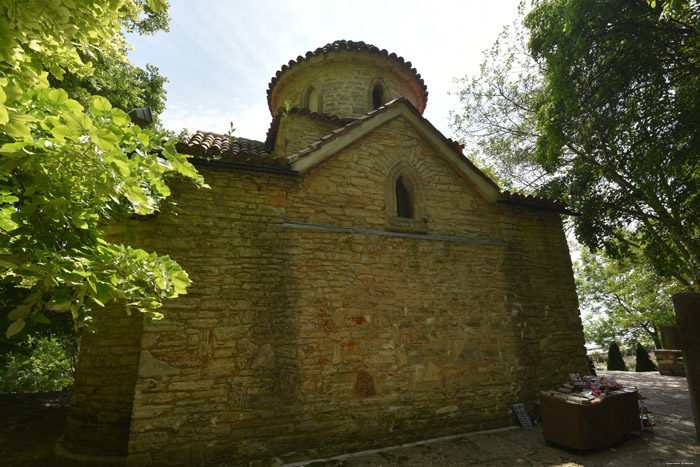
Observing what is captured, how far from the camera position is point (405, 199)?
662 cm

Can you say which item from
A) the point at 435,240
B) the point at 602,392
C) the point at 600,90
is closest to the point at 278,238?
the point at 435,240

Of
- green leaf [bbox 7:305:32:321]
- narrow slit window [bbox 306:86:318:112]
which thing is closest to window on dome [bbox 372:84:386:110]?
narrow slit window [bbox 306:86:318:112]

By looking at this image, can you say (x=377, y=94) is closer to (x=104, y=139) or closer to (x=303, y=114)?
(x=303, y=114)

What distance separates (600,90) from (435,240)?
17.4ft

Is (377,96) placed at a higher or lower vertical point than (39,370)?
higher

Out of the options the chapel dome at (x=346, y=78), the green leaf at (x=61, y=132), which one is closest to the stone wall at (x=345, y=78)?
the chapel dome at (x=346, y=78)

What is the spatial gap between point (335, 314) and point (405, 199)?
2.81 m

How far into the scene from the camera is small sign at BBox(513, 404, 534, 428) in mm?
5879

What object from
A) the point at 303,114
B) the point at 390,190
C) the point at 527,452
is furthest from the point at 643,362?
the point at 303,114

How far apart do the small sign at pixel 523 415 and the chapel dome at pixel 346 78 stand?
786cm

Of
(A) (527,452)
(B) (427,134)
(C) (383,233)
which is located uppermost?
(B) (427,134)

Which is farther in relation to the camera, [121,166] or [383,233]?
[383,233]

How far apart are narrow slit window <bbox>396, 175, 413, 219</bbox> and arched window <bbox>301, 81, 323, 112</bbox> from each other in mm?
4318

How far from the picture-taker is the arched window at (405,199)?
20.1ft
